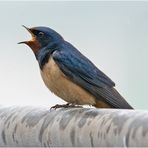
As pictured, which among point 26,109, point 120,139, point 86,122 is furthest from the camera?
point 26,109

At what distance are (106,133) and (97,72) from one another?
928 millimetres

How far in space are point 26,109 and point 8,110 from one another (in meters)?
0.04

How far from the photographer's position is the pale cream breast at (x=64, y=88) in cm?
144

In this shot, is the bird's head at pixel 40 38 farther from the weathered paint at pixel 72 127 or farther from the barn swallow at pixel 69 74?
the weathered paint at pixel 72 127

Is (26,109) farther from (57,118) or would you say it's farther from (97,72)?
(97,72)

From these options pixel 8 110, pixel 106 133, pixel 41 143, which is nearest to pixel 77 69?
pixel 8 110

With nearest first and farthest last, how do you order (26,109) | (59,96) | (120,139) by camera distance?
(120,139) < (26,109) < (59,96)

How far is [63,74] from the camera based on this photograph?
4.89 feet

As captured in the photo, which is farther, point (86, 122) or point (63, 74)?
point (63, 74)

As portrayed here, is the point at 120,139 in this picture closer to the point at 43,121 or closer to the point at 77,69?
the point at 43,121

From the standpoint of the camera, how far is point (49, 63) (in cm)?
150

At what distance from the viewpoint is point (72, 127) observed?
0.68m

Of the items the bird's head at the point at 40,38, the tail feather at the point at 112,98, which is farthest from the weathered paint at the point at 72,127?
the bird's head at the point at 40,38

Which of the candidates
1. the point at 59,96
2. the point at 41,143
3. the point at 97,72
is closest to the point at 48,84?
the point at 59,96
